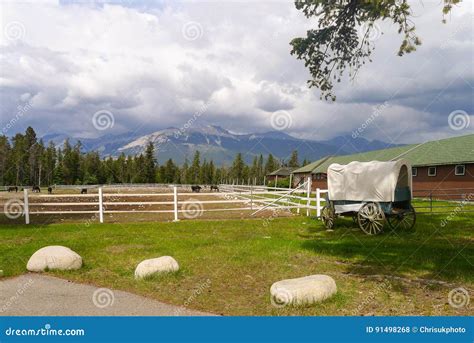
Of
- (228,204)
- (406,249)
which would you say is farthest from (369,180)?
(228,204)

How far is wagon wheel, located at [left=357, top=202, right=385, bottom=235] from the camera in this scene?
43.4 ft

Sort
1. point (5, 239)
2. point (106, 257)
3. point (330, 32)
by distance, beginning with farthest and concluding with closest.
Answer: point (5, 239), point (330, 32), point (106, 257)

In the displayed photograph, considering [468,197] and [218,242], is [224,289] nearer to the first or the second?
[218,242]

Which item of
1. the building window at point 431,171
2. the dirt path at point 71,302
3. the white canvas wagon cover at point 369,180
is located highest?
the building window at point 431,171

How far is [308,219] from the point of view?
17.3m

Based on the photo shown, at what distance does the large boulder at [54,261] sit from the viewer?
8.37m

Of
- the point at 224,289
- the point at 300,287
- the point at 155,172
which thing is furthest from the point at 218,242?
the point at 155,172

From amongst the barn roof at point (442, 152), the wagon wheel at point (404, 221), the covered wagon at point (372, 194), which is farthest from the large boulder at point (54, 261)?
the barn roof at point (442, 152)

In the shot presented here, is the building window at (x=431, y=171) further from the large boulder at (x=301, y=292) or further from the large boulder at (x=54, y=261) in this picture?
the large boulder at (x=54, y=261)

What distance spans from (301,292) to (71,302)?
13.0 feet

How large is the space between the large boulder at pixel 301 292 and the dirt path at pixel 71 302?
4.24 ft

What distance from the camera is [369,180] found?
45.0 feet

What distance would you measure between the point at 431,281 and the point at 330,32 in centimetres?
744

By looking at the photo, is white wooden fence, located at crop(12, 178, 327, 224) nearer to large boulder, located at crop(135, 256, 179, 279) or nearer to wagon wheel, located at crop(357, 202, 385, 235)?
large boulder, located at crop(135, 256, 179, 279)
